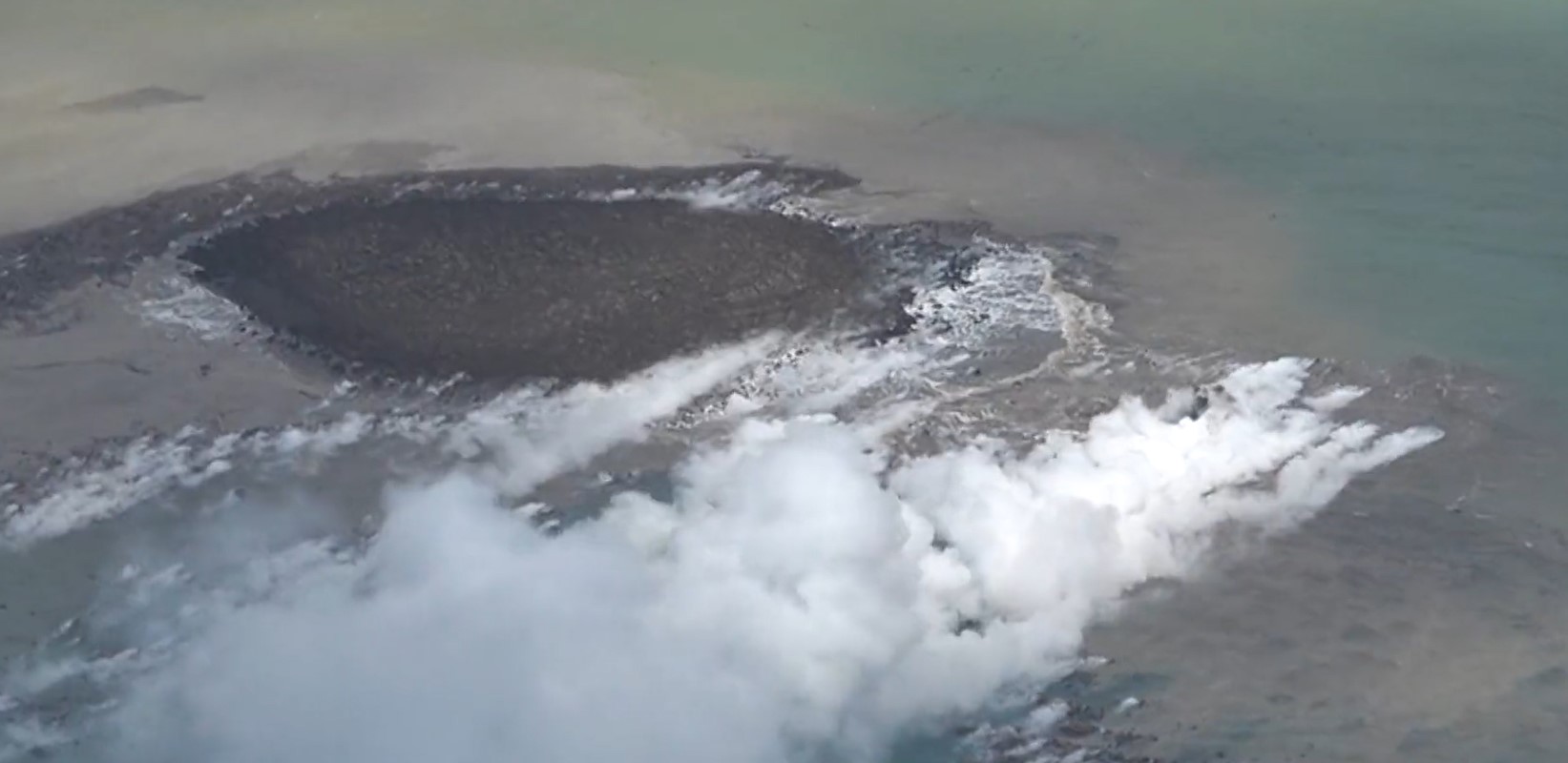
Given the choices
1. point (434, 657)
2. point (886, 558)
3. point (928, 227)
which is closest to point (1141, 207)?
point (928, 227)

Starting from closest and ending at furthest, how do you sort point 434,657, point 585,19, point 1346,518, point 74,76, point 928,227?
point 434,657
point 1346,518
point 928,227
point 74,76
point 585,19

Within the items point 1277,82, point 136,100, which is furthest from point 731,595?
point 136,100

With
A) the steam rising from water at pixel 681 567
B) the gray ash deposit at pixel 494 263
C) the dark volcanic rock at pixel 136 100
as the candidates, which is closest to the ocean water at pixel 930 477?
the steam rising from water at pixel 681 567

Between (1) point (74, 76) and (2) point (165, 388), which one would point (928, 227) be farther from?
(1) point (74, 76)

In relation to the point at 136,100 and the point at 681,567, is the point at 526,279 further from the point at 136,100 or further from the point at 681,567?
the point at 136,100

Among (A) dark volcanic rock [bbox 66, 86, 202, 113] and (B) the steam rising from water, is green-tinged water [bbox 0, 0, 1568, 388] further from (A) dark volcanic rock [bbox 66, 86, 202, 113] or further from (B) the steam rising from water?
(B) the steam rising from water

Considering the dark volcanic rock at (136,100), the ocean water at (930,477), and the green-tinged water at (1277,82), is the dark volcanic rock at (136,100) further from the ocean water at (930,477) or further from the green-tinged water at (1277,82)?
the green-tinged water at (1277,82)
